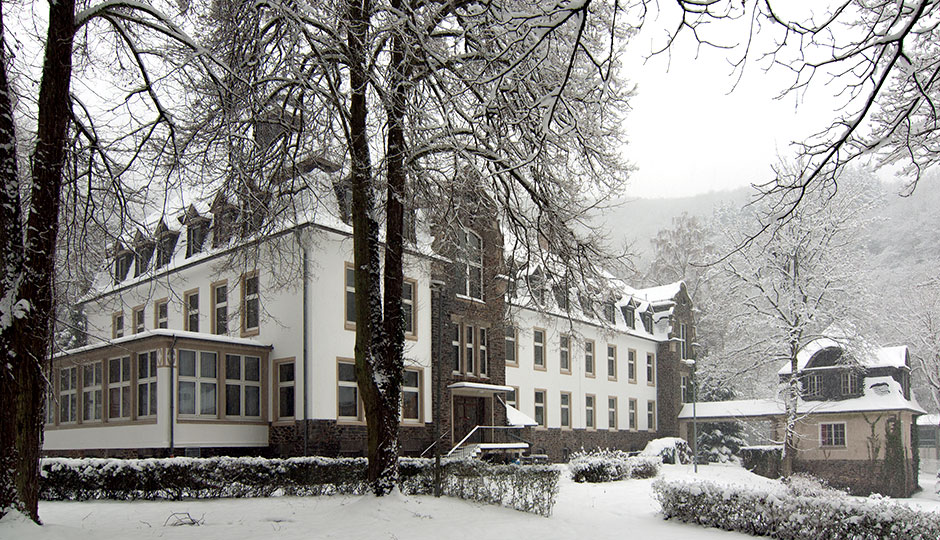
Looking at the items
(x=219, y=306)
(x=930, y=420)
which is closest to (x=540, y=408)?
(x=219, y=306)

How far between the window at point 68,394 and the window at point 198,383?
537 cm

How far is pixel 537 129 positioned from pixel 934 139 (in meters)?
5.17

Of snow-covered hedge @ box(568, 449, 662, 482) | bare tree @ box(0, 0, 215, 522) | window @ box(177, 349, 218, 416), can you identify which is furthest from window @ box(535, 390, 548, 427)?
bare tree @ box(0, 0, 215, 522)

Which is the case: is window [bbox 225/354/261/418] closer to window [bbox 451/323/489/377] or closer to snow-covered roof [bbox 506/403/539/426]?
window [bbox 451/323/489/377]

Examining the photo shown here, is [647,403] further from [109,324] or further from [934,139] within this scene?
[934,139]

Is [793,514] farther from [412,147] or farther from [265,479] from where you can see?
[265,479]

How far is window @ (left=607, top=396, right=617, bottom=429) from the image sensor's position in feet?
120

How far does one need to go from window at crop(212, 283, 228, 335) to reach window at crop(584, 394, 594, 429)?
18481 millimetres

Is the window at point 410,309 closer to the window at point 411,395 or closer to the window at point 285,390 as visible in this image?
the window at point 411,395

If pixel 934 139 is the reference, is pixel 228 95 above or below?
above

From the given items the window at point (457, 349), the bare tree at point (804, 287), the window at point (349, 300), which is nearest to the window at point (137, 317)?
the window at point (349, 300)

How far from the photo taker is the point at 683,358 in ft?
138

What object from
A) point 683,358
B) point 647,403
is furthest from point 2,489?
point 683,358

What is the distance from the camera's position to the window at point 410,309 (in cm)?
2252
